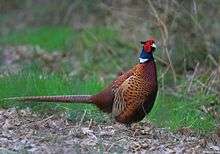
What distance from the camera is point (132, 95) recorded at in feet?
25.8

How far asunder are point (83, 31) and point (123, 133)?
308 inches

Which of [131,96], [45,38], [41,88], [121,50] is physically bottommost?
[45,38]

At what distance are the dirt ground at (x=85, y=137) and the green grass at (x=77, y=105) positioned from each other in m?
0.16

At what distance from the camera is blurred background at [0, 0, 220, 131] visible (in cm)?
953

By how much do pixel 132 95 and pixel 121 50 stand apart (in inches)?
249

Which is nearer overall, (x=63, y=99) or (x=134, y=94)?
(x=134, y=94)

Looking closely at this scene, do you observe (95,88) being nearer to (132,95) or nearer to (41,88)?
(41,88)

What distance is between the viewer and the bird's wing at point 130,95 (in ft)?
25.7

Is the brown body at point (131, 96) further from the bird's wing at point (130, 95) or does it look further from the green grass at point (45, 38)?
the green grass at point (45, 38)

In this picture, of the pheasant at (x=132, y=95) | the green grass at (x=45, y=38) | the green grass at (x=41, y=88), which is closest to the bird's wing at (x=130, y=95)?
the pheasant at (x=132, y=95)

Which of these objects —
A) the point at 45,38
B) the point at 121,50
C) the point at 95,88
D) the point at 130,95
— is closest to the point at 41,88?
the point at 95,88

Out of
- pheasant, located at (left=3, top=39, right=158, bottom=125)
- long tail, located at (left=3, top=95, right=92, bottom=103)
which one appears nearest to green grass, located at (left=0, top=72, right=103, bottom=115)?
long tail, located at (left=3, top=95, right=92, bottom=103)

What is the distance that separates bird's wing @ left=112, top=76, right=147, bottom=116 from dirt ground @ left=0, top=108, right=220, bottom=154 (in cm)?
27

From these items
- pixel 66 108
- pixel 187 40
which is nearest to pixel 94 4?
pixel 187 40
